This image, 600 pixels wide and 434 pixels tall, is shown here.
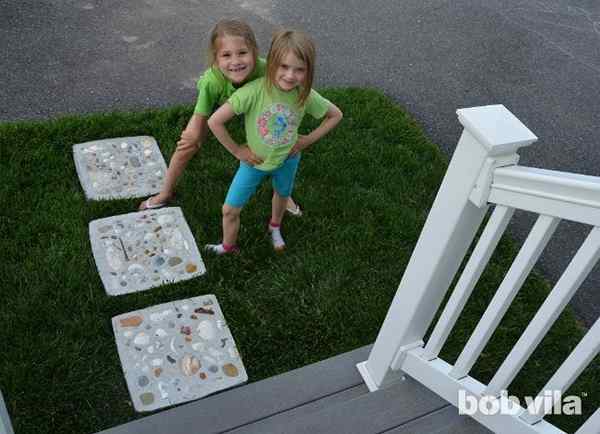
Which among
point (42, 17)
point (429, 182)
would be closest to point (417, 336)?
point (429, 182)

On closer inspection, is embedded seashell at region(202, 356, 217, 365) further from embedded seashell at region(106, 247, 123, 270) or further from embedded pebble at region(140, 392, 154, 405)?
embedded seashell at region(106, 247, 123, 270)

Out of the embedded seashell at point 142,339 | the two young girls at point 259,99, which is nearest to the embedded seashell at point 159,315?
the embedded seashell at point 142,339

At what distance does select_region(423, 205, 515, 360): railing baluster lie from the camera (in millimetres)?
1572

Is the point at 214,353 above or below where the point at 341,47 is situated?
below

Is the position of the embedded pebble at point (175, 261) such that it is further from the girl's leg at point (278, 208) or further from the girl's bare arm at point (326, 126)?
the girl's bare arm at point (326, 126)

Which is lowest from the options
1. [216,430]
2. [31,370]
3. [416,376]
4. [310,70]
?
[31,370]

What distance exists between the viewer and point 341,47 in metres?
5.30

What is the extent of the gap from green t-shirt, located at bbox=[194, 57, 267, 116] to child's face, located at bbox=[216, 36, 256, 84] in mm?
55

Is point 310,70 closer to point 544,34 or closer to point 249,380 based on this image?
point 249,380

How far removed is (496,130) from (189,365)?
175cm

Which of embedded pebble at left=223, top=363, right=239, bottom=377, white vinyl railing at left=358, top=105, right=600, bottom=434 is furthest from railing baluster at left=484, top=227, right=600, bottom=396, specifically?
embedded pebble at left=223, top=363, right=239, bottom=377

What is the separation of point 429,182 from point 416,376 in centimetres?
190

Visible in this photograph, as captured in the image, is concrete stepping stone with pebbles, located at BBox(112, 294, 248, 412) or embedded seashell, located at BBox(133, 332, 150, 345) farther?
embedded seashell, located at BBox(133, 332, 150, 345)

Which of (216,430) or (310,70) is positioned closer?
(216,430)
